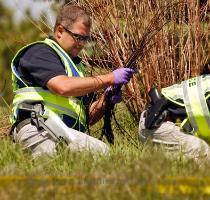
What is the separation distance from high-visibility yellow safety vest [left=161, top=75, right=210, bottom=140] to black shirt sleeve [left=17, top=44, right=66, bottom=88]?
0.76 m

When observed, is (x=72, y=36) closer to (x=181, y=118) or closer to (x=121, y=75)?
(x=121, y=75)

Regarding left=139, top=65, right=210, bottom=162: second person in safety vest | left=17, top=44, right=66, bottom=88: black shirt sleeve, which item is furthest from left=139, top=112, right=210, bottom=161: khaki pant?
left=17, top=44, right=66, bottom=88: black shirt sleeve

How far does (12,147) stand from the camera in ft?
15.2

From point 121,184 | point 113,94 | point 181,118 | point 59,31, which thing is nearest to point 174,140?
point 181,118

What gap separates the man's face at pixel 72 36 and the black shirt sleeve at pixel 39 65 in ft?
0.58

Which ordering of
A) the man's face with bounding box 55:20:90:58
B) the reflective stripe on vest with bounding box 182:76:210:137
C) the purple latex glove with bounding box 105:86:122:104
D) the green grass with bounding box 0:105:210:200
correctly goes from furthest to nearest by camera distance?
the purple latex glove with bounding box 105:86:122:104
the man's face with bounding box 55:20:90:58
the reflective stripe on vest with bounding box 182:76:210:137
the green grass with bounding box 0:105:210:200

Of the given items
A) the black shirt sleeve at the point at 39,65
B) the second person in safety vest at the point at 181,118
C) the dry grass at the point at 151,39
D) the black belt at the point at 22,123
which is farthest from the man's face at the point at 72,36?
the dry grass at the point at 151,39

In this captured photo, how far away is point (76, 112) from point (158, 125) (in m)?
0.68

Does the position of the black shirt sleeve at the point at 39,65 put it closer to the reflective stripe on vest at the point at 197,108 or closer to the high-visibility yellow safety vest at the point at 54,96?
the high-visibility yellow safety vest at the point at 54,96

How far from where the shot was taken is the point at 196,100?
179 inches

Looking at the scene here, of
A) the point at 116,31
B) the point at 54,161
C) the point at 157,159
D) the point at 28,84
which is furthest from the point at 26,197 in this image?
the point at 116,31

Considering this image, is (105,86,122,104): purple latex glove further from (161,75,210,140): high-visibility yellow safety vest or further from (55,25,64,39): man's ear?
(161,75,210,140): high-visibility yellow safety vest

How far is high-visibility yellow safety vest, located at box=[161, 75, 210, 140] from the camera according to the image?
4.53 m

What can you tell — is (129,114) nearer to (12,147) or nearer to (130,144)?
(130,144)
